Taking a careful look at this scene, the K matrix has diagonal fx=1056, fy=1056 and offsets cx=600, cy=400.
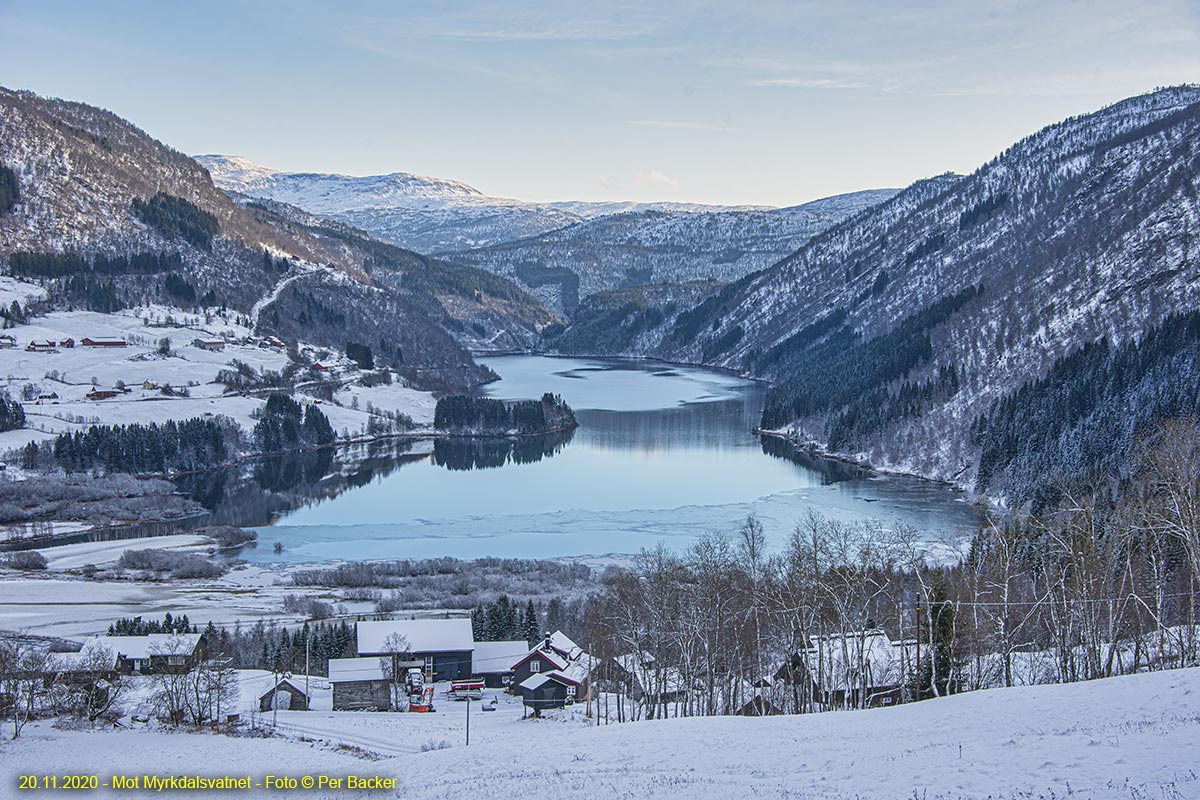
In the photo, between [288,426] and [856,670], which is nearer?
[856,670]

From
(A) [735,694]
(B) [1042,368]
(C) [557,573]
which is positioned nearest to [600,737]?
(A) [735,694]

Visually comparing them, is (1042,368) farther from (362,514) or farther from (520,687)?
(520,687)

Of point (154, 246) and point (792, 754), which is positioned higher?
point (154, 246)

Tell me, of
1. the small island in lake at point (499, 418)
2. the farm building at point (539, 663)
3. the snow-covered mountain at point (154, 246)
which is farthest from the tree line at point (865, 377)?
the farm building at point (539, 663)

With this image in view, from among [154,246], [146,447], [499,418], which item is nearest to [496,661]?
[146,447]

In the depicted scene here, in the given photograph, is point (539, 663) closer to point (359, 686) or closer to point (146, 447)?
point (359, 686)

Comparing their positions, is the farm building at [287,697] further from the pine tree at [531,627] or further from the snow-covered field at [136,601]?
the snow-covered field at [136,601]
